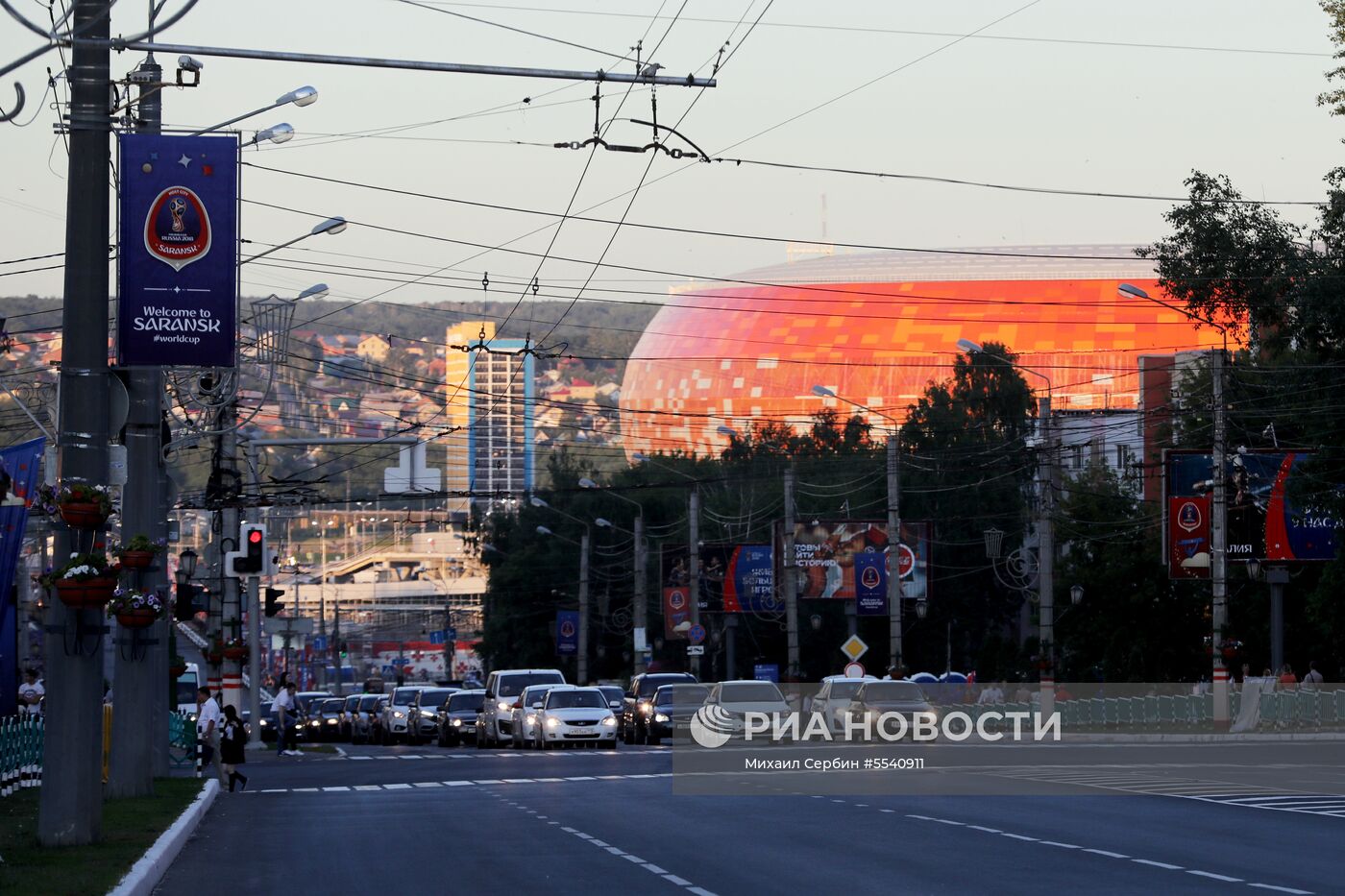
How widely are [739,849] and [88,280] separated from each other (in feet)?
26.0

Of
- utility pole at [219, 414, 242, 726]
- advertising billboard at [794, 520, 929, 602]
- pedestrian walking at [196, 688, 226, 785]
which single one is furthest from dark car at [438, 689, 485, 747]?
pedestrian walking at [196, 688, 226, 785]

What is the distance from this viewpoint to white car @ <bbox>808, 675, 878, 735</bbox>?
4441 centimetres

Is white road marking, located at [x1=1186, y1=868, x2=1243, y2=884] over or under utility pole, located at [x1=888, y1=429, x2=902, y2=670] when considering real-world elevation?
under

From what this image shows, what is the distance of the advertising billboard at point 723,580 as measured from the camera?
66000 mm

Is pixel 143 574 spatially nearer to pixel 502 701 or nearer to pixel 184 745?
pixel 184 745

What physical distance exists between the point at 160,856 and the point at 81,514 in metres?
3.14

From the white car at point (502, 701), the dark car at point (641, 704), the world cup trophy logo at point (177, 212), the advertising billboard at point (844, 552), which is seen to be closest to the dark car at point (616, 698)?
the dark car at point (641, 704)

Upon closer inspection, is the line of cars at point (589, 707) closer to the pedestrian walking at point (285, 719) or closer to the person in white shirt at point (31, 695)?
the pedestrian walking at point (285, 719)

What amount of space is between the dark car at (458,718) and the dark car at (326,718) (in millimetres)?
17572

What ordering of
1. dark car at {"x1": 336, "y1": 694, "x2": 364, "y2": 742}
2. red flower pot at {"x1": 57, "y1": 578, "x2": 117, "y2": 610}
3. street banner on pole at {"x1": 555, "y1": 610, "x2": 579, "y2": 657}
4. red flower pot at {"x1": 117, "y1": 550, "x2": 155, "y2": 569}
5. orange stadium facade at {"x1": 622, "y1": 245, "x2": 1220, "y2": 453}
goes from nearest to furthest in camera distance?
red flower pot at {"x1": 57, "y1": 578, "x2": 117, "y2": 610} < red flower pot at {"x1": 117, "y1": 550, "x2": 155, "y2": 569} < dark car at {"x1": 336, "y1": 694, "x2": 364, "y2": 742} < street banner on pole at {"x1": 555, "y1": 610, "x2": 579, "y2": 657} < orange stadium facade at {"x1": 622, "y1": 245, "x2": 1220, "y2": 453}

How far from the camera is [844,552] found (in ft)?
213

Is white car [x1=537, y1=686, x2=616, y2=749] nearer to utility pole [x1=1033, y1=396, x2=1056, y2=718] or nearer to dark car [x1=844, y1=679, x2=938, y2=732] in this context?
dark car [x1=844, y1=679, x2=938, y2=732]

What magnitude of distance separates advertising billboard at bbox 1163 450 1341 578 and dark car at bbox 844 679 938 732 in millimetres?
9368

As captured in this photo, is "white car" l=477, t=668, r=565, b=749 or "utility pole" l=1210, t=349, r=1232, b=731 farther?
"white car" l=477, t=668, r=565, b=749
